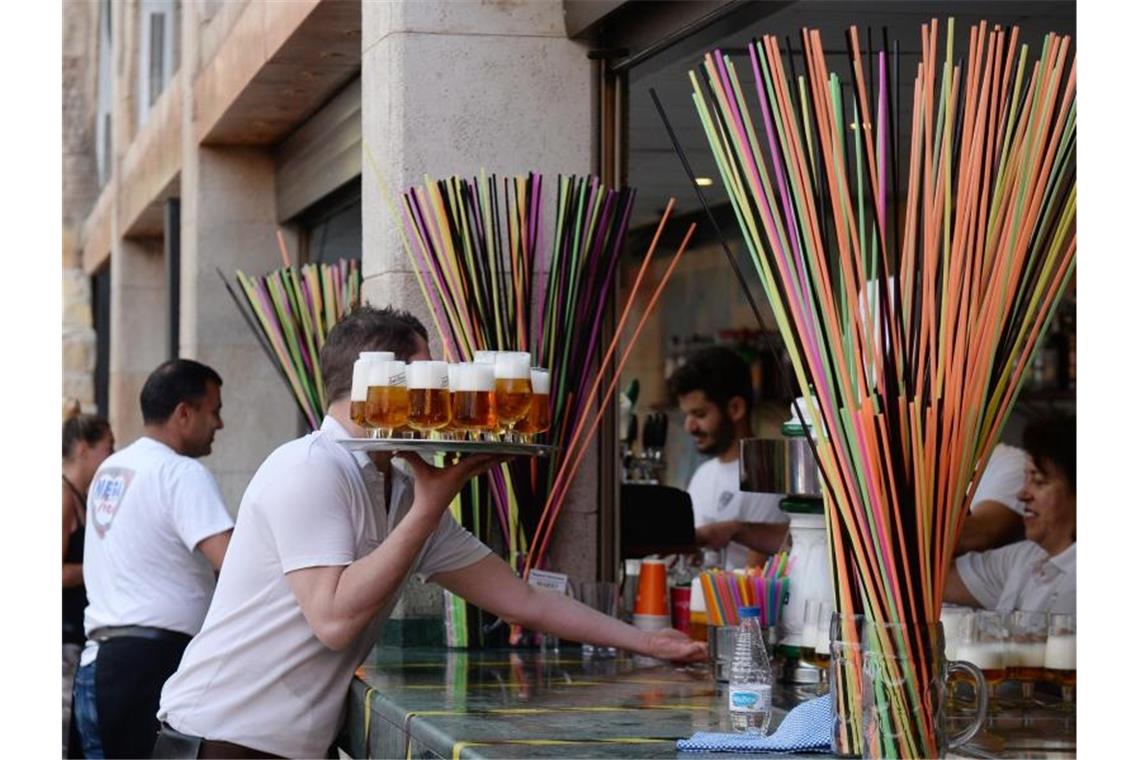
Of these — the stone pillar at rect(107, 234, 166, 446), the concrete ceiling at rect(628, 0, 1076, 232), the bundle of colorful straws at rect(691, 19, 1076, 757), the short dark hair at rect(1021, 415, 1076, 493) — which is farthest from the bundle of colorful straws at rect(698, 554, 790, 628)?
the stone pillar at rect(107, 234, 166, 446)

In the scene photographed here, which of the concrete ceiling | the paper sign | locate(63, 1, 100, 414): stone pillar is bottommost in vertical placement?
the paper sign

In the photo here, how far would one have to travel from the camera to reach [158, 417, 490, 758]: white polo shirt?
305 centimetres

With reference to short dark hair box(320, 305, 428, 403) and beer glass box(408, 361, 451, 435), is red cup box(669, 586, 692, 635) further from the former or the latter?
beer glass box(408, 361, 451, 435)

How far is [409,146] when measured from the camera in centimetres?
453

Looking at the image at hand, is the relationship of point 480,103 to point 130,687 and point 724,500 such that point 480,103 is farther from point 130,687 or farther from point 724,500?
point 724,500

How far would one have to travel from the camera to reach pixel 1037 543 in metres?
4.46

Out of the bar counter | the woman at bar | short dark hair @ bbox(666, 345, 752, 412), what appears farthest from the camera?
the woman at bar

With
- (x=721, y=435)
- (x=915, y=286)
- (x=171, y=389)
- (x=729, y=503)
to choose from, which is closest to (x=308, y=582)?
(x=915, y=286)

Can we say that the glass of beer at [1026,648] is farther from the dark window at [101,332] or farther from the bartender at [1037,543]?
the dark window at [101,332]

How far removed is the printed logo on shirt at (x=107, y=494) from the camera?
498 centimetres

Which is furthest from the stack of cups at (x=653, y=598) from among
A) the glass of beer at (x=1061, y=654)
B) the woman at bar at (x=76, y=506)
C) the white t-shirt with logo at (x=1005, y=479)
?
the woman at bar at (x=76, y=506)

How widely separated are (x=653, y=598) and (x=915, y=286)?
1857mm

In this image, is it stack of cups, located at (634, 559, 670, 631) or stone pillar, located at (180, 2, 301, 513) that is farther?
stone pillar, located at (180, 2, 301, 513)
